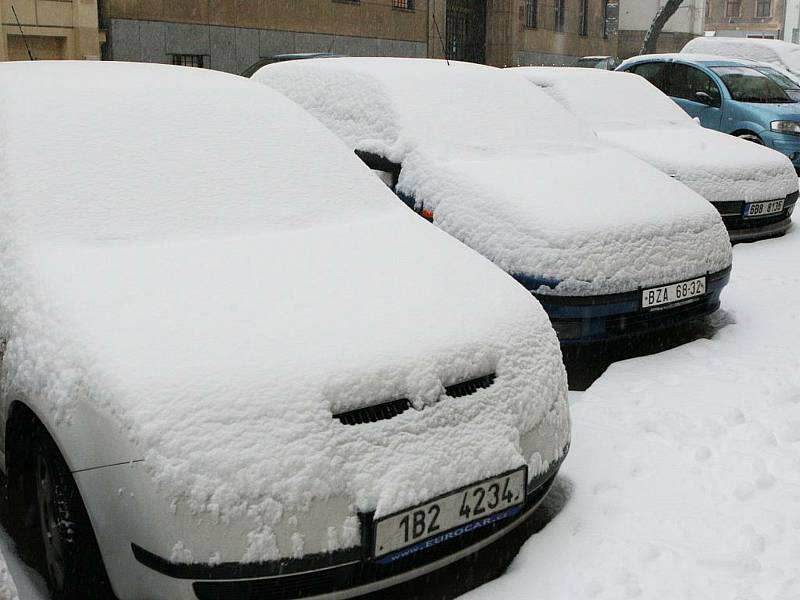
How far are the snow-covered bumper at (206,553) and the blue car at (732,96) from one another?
9.91 metres

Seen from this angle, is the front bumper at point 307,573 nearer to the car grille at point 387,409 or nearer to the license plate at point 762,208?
the car grille at point 387,409

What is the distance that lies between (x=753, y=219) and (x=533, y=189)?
325 centimetres

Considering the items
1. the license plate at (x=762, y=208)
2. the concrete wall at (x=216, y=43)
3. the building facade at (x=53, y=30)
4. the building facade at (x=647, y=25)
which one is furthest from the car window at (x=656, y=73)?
the building facade at (x=647, y=25)

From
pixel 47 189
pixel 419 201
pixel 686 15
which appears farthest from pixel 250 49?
pixel 686 15

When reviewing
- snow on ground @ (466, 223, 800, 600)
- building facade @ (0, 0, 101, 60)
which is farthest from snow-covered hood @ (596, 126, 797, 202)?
building facade @ (0, 0, 101, 60)

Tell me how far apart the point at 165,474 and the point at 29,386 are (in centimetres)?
61

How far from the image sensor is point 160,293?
2.98m

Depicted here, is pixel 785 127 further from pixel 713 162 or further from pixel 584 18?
pixel 584 18

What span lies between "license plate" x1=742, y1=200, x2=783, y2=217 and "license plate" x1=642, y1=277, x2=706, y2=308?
2.86 m

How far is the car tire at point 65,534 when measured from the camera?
8.87 ft

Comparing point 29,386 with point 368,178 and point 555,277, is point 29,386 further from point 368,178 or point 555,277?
point 555,277

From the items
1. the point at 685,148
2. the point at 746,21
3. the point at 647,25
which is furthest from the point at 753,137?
the point at 746,21

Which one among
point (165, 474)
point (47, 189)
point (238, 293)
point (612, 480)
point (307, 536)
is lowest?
point (612, 480)

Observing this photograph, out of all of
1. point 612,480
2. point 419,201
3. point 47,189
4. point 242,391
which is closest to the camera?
point 242,391
